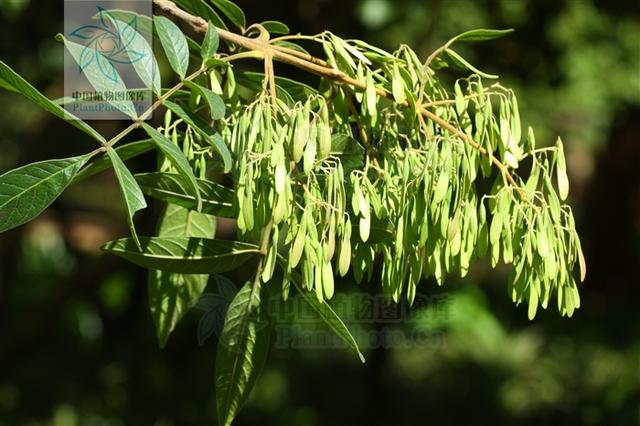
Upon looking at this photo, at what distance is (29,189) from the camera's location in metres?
0.75

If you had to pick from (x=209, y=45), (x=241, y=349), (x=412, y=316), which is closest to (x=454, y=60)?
(x=209, y=45)

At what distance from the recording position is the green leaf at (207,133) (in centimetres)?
Result: 77

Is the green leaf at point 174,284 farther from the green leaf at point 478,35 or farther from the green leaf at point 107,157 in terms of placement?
the green leaf at point 478,35

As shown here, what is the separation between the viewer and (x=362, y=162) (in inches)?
33.8

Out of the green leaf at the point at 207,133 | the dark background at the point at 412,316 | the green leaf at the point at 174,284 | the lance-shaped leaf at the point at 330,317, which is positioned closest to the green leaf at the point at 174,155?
the green leaf at the point at 207,133

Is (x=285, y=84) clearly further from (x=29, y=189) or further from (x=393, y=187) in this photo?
(x=29, y=189)

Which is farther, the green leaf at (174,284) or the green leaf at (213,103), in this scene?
the green leaf at (174,284)

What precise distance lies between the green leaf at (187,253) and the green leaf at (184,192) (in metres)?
0.03

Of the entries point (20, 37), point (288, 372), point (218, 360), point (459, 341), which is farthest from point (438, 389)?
point (218, 360)

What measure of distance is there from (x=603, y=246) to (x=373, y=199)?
5396 millimetres

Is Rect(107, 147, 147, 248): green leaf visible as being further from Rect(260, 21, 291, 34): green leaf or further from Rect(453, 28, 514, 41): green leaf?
Rect(453, 28, 514, 41): green leaf

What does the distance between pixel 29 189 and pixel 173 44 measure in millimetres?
211

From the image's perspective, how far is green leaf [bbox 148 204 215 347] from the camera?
41.6 inches

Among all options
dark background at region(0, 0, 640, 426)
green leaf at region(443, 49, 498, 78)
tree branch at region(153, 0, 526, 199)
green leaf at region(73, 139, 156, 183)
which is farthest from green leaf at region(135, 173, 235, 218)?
dark background at region(0, 0, 640, 426)
